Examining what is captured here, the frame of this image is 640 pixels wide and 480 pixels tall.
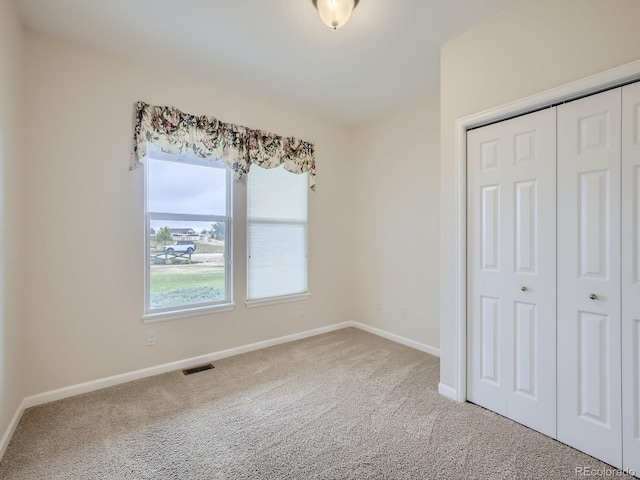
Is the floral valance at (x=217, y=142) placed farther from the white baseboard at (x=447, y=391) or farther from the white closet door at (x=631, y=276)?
the white closet door at (x=631, y=276)

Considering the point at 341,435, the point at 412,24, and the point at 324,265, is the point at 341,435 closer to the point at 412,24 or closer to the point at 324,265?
the point at 324,265

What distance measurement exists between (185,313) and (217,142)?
5.72ft

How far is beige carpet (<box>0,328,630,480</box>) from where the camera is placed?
1654 mm

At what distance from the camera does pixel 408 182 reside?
11.7ft

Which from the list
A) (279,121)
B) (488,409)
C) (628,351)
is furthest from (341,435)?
(279,121)

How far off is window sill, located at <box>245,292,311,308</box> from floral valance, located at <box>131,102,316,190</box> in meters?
1.40

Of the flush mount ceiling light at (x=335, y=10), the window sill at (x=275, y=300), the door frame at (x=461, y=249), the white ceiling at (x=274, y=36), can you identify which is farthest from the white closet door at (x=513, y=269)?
the window sill at (x=275, y=300)

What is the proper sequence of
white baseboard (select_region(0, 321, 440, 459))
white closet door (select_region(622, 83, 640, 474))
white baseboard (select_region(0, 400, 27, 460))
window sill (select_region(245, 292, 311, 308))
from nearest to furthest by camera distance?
white closet door (select_region(622, 83, 640, 474)) < white baseboard (select_region(0, 400, 27, 460)) < white baseboard (select_region(0, 321, 440, 459)) < window sill (select_region(245, 292, 311, 308))

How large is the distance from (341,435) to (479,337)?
1.23 metres

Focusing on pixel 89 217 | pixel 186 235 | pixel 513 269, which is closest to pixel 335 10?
pixel 513 269

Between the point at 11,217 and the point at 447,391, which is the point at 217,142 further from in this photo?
the point at 447,391

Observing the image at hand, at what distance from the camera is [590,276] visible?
1.75 m

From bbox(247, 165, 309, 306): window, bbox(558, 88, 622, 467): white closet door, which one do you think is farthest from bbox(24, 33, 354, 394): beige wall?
bbox(558, 88, 622, 467): white closet door

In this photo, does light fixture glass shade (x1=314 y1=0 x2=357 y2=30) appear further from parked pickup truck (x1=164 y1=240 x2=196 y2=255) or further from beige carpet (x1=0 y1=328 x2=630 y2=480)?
beige carpet (x1=0 y1=328 x2=630 y2=480)
